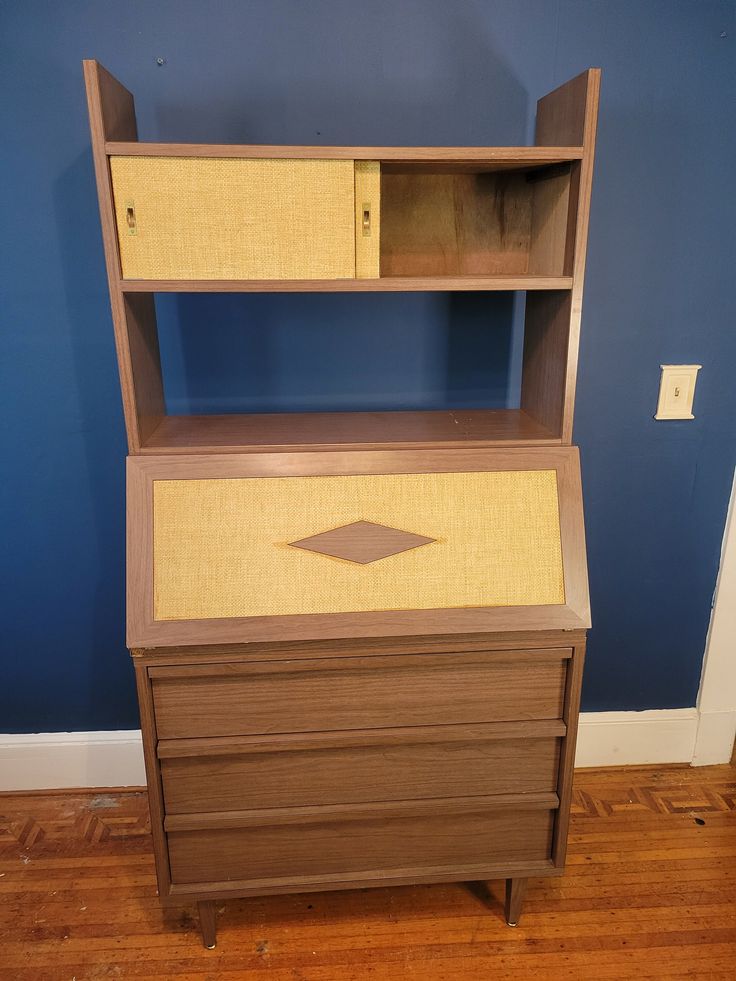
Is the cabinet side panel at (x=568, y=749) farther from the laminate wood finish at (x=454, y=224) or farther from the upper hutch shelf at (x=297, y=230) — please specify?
the laminate wood finish at (x=454, y=224)

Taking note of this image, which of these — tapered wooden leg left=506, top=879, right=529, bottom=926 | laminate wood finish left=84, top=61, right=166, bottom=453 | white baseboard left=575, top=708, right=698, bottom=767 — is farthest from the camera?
white baseboard left=575, top=708, right=698, bottom=767

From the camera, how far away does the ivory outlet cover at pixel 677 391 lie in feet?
6.07

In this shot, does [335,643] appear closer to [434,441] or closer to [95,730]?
[434,441]

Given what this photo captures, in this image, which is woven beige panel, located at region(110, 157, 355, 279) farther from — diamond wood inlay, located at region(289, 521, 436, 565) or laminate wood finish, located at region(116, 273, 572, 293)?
diamond wood inlay, located at region(289, 521, 436, 565)

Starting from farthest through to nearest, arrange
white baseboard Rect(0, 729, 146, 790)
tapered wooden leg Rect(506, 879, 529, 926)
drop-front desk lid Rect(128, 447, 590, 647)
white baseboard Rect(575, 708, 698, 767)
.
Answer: white baseboard Rect(575, 708, 698, 767) → white baseboard Rect(0, 729, 146, 790) → tapered wooden leg Rect(506, 879, 529, 926) → drop-front desk lid Rect(128, 447, 590, 647)

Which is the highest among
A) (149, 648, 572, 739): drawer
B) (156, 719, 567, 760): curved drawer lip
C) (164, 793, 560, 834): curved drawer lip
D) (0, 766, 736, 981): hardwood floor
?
(149, 648, 572, 739): drawer

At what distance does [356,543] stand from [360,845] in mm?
697

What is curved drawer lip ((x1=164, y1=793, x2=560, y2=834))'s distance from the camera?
4.88 feet

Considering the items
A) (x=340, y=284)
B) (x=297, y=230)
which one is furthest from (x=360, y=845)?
(x=297, y=230)

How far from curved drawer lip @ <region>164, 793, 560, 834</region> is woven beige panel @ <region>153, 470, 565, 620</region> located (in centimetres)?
45

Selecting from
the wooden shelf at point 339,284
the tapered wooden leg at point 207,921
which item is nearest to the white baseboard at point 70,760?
the tapered wooden leg at point 207,921

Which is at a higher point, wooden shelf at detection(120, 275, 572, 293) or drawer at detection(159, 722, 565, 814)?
wooden shelf at detection(120, 275, 572, 293)

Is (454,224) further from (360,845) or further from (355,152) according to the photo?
(360,845)

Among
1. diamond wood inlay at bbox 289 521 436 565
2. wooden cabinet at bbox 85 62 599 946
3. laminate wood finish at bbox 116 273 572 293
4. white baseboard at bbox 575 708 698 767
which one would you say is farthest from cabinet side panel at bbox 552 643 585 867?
laminate wood finish at bbox 116 273 572 293
